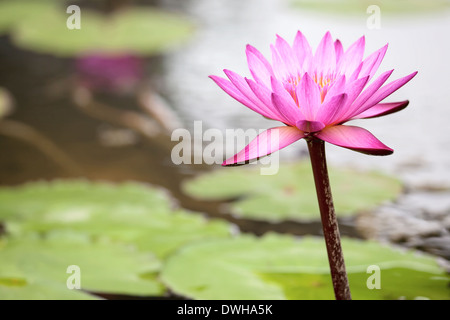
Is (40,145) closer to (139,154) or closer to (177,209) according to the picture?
(139,154)

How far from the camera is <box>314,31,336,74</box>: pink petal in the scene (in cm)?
62

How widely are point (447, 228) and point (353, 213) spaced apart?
17 centimetres

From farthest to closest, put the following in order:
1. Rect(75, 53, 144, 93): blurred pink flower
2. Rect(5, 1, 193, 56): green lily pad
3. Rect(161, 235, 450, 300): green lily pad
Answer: Rect(5, 1, 193, 56): green lily pad
Rect(75, 53, 144, 93): blurred pink flower
Rect(161, 235, 450, 300): green lily pad

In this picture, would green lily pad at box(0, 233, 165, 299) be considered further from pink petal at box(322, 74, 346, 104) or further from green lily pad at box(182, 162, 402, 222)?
pink petal at box(322, 74, 346, 104)

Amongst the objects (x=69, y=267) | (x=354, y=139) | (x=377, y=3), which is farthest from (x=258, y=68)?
(x=377, y=3)

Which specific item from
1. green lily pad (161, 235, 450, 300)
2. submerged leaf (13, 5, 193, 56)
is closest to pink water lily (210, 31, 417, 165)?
green lily pad (161, 235, 450, 300)

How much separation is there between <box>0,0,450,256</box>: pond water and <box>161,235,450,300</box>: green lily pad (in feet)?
0.33

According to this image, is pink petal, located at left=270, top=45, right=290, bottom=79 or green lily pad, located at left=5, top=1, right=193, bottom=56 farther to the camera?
green lily pad, located at left=5, top=1, right=193, bottom=56

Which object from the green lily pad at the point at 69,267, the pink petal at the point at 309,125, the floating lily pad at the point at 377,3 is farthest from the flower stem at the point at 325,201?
the floating lily pad at the point at 377,3

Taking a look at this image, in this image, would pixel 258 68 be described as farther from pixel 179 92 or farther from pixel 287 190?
pixel 179 92

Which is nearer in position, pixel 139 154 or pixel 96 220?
Result: pixel 96 220


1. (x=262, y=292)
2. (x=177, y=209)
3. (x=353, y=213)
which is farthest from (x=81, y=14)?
A: (x=262, y=292)
